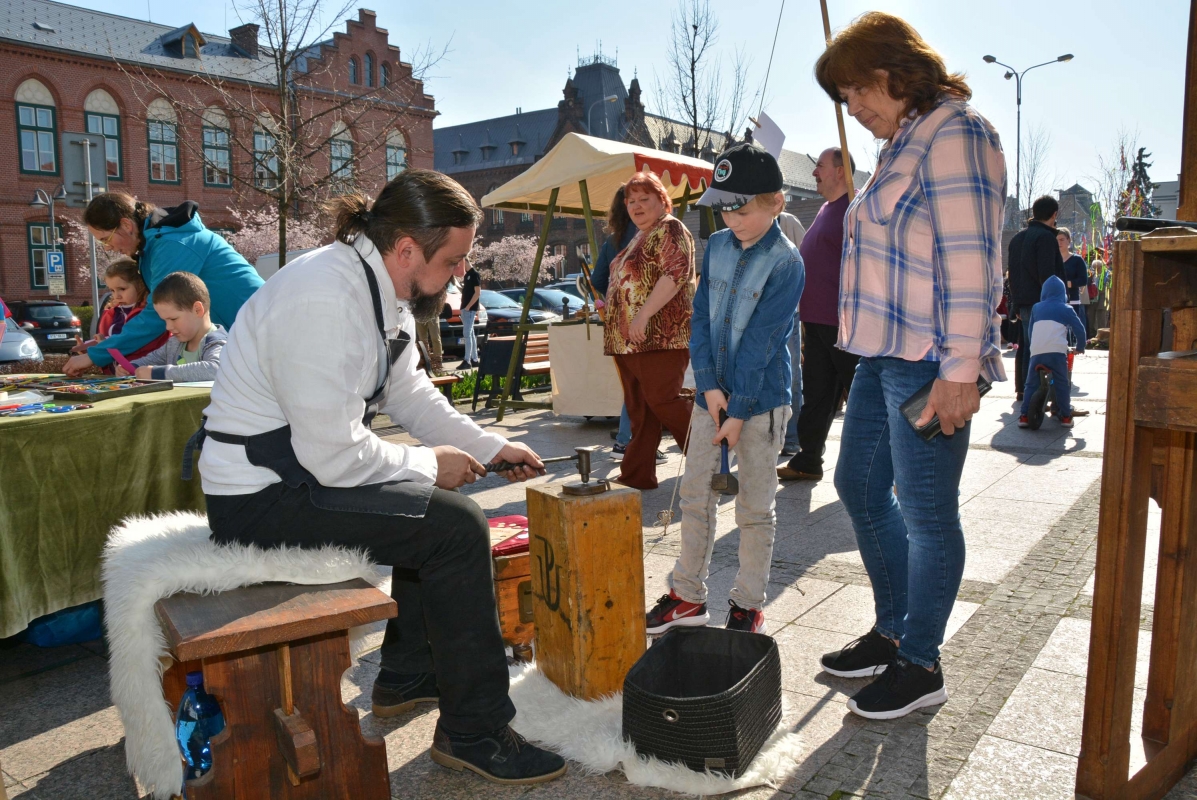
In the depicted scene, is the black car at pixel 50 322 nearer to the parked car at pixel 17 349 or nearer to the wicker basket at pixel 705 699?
the parked car at pixel 17 349

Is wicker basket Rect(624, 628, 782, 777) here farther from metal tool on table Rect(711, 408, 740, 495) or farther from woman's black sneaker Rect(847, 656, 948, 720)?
metal tool on table Rect(711, 408, 740, 495)

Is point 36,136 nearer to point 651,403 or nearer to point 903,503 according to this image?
point 651,403

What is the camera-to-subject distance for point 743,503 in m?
3.35

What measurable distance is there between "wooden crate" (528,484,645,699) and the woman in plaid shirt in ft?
2.43

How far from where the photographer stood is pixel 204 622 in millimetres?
2045

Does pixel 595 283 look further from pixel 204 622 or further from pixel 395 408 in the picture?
pixel 204 622

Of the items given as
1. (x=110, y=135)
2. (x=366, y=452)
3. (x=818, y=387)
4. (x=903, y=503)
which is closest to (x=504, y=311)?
(x=818, y=387)

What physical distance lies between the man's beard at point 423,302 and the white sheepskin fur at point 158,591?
2.42ft

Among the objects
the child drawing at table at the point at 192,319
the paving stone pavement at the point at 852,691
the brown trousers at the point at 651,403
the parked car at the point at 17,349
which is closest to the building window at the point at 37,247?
the parked car at the point at 17,349

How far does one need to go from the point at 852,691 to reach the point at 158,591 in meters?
→ 2.11

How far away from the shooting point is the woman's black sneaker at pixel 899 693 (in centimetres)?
270

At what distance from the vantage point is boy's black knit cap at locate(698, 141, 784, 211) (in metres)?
3.17

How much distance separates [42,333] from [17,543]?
21.8 m

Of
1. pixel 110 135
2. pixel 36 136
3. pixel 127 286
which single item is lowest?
pixel 127 286
